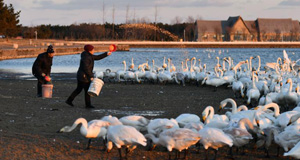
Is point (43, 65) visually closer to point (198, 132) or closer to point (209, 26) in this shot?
point (198, 132)

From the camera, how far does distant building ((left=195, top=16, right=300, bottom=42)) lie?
119000 mm

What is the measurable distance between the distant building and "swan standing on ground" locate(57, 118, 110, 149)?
111602 millimetres

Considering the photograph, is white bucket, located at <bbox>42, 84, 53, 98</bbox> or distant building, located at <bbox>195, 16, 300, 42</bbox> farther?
distant building, located at <bbox>195, 16, 300, 42</bbox>

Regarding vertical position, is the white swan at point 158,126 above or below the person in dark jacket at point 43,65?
below

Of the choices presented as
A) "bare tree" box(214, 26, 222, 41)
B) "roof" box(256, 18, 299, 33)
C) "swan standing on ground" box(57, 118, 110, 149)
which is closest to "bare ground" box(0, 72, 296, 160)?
"swan standing on ground" box(57, 118, 110, 149)

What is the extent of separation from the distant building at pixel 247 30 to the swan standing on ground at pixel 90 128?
366 ft

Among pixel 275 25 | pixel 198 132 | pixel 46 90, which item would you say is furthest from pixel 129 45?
pixel 198 132

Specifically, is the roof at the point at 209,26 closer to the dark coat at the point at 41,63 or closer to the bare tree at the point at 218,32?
the bare tree at the point at 218,32

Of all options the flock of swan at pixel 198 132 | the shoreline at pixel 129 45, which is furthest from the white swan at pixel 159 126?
the shoreline at pixel 129 45

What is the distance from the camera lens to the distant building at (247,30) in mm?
119000

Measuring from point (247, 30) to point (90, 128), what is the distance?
4552 inches

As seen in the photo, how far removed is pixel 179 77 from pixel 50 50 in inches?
275

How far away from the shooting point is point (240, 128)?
7820 mm

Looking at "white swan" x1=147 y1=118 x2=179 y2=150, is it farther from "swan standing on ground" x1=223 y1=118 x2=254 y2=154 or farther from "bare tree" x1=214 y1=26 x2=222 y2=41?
"bare tree" x1=214 y1=26 x2=222 y2=41
